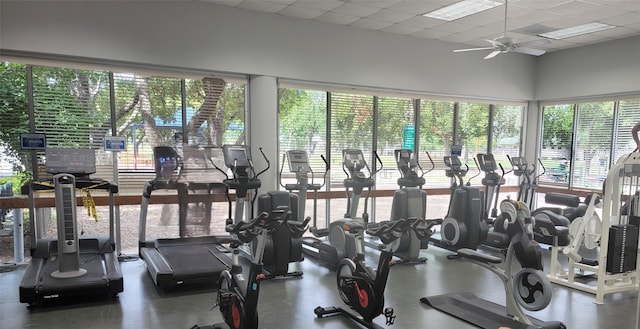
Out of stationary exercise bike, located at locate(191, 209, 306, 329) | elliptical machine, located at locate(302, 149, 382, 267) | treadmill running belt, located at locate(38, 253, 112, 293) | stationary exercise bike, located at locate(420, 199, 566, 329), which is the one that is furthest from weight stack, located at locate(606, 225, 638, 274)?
treadmill running belt, located at locate(38, 253, 112, 293)

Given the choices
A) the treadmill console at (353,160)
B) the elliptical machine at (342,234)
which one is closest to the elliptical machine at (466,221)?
the elliptical machine at (342,234)

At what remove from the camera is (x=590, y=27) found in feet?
22.4

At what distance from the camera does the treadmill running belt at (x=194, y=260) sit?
449cm

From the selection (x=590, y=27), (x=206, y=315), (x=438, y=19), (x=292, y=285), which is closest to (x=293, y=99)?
(x=438, y=19)

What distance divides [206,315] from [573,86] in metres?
8.20

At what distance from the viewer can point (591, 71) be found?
25.9 ft

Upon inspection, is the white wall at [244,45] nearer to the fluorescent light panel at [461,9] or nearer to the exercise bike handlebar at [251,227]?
the fluorescent light panel at [461,9]

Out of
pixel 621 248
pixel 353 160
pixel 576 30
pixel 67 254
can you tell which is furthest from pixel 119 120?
pixel 576 30

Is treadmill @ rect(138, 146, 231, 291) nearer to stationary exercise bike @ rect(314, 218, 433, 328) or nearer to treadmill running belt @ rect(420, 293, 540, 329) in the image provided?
stationary exercise bike @ rect(314, 218, 433, 328)

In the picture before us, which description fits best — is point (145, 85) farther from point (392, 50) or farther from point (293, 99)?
point (392, 50)

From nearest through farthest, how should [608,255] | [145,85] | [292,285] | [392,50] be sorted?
[608,255], [292,285], [145,85], [392,50]

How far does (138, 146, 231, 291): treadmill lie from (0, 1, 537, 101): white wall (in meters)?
1.39

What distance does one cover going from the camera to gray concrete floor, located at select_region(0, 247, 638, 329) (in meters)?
3.75

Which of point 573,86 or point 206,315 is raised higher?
point 573,86
